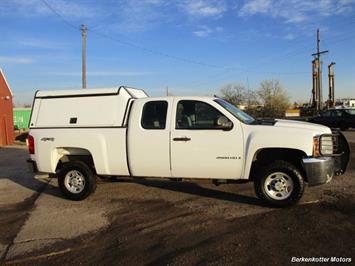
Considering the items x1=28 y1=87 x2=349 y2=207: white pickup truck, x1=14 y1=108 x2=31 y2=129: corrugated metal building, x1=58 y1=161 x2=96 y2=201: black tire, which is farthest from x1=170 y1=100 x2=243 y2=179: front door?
x1=14 y1=108 x2=31 y2=129: corrugated metal building

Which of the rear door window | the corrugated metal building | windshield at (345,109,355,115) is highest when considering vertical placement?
the corrugated metal building

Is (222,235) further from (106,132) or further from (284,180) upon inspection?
(106,132)

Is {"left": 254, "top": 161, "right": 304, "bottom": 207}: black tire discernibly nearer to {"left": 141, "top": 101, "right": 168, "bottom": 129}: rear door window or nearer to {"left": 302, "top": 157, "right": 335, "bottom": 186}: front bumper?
{"left": 302, "top": 157, "right": 335, "bottom": 186}: front bumper

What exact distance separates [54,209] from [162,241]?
2.99 m

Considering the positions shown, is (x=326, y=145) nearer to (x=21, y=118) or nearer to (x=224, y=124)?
(x=224, y=124)

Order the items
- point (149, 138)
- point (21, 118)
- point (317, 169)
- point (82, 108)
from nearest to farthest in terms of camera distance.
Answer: point (317, 169) < point (149, 138) < point (82, 108) < point (21, 118)

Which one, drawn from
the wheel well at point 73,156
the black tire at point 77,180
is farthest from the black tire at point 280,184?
the wheel well at point 73,156

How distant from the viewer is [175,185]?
31.0ft

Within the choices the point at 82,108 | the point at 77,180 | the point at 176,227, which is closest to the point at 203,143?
the point at 176,227

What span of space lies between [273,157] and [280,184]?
490 mm

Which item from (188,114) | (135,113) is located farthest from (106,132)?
(188,114)

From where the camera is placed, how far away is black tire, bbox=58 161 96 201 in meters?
8.12

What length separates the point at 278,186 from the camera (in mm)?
7039

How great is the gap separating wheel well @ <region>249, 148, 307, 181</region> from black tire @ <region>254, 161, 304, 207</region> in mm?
166
